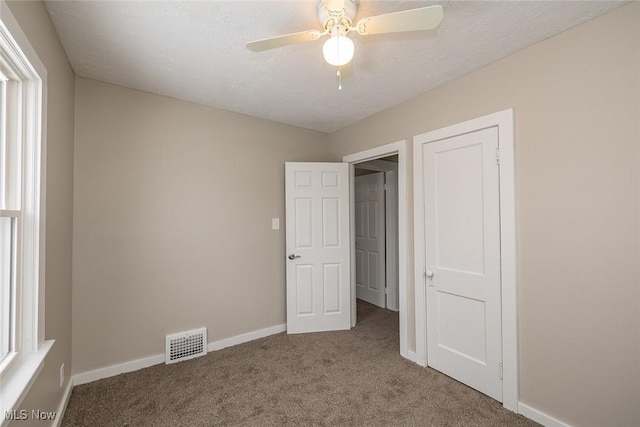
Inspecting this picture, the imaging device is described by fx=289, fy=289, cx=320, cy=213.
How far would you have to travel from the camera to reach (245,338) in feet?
9.91

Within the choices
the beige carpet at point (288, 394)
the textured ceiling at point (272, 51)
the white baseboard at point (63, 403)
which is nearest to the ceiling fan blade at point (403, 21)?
the textured ceiling at point (272, 51)

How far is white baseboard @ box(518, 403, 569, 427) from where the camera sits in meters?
1.74

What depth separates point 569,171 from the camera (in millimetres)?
1688

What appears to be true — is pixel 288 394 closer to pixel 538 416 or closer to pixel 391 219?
pixel 538 416

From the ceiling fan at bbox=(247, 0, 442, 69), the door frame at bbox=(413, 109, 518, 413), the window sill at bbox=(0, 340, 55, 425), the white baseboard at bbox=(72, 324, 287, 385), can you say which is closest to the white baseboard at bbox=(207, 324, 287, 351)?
the white baseboard at bbox=(72, 324, 287, 385)

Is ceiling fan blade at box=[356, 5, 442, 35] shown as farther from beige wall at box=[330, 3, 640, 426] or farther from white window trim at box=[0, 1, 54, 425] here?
white window trim at box=[0, 1, 54, 425]

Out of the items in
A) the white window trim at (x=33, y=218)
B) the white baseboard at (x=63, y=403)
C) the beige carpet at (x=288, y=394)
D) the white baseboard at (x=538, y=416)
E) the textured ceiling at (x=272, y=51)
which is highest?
the textured ceiling at (x=272, y=51)


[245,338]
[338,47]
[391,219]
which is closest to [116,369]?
[245,338]

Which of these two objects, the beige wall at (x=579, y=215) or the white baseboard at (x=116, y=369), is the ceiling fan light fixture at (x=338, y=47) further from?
the white baseboard at (x=116, y=369)

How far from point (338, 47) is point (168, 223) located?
2105 mm

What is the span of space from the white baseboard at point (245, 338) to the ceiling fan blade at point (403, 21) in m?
2.87

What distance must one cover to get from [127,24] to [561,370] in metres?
3.22

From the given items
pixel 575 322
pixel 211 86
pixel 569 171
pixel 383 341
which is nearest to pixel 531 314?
pixel 575 322

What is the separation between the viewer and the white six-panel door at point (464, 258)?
206 centimetres
